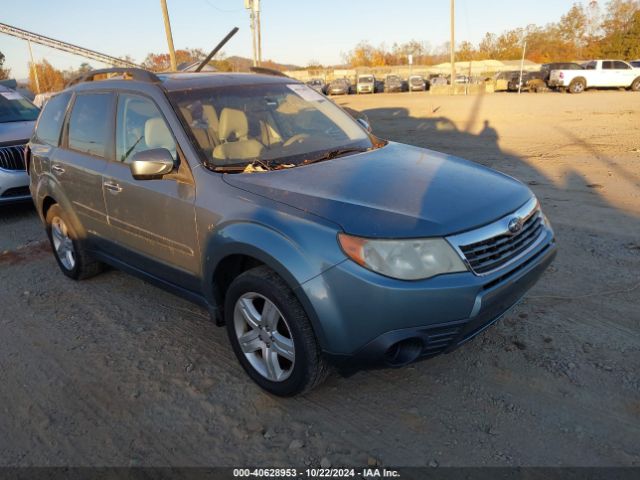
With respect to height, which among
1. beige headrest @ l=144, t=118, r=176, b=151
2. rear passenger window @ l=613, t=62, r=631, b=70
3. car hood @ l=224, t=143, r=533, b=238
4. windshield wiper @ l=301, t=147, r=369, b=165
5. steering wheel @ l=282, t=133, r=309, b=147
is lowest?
car hood @ l=224, t=143, r=533, b=238

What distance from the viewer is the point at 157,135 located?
3.48 m

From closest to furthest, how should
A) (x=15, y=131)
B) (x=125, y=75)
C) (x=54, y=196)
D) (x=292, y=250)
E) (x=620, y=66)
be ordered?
(x=292, y=250) → (x=125, y=75) → (x=54, y=196) → (x=15, y=131) → (x=620, y=66)

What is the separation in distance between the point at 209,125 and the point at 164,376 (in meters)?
1.68

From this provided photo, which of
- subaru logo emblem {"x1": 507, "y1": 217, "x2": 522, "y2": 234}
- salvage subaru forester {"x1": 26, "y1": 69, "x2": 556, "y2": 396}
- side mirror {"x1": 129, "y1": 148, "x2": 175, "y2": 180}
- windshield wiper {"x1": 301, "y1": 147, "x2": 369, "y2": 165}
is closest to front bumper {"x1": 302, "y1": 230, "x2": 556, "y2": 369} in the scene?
salvage subaru forester {"x1": 26, "y1": 69, "x2": 556, "y2": 396}

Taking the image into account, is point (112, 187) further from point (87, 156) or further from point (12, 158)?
point (12, 158)

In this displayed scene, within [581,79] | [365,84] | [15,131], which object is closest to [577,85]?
[581,79]

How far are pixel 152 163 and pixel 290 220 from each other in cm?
108

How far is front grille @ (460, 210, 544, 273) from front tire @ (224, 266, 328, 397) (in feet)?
2.93

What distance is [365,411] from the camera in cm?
282

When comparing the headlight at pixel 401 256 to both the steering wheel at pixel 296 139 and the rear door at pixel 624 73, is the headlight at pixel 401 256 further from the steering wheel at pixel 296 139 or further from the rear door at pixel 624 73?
the rear door at pixel 624 73

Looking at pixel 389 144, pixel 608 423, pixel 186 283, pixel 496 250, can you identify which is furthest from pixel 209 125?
pixel 608 423

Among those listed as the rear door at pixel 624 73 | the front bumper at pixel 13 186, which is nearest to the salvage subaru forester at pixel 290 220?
the front bumper at pixel 13 186

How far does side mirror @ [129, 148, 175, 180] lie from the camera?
3098 mm

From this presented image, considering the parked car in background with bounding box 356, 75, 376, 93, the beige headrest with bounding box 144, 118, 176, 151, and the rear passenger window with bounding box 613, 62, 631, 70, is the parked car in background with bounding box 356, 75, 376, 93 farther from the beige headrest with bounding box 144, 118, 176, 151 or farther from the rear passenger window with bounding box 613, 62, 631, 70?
the beige headrest with bounding box 144, 118, 176, 151
